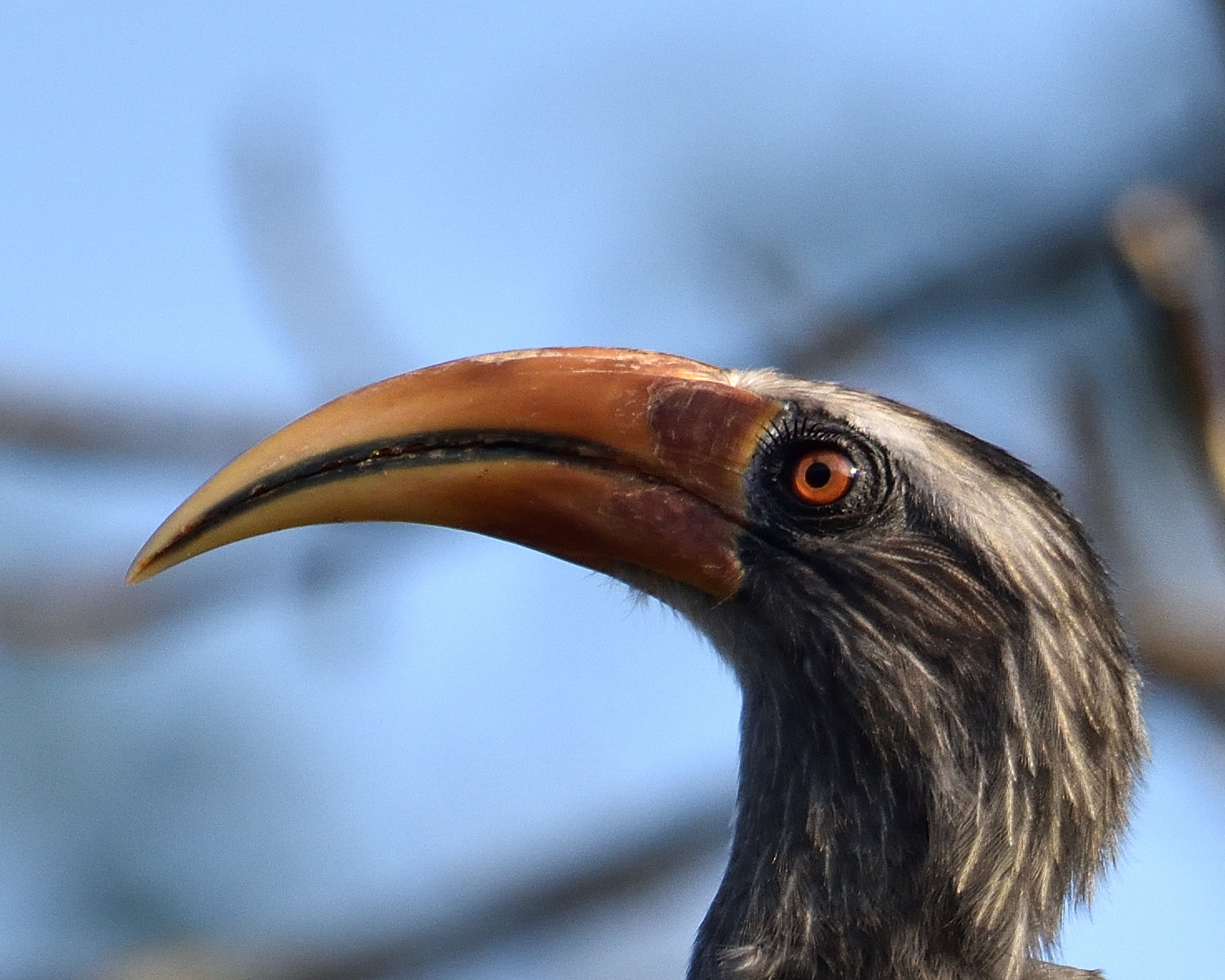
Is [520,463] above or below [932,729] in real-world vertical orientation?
above

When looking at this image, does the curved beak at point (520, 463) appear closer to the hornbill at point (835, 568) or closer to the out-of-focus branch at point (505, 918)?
the hornbill at point (835, 568)

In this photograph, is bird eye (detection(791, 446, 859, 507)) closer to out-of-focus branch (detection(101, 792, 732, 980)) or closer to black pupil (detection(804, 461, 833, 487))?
black pupil (detection(804, 461, 833, 487))

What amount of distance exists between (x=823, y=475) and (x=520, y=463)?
65cm

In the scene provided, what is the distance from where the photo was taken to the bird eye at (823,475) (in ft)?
11.5

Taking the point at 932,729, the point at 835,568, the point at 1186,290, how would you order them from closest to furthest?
the point at 932,729 → the point at 835,568 → the point at 1186,290

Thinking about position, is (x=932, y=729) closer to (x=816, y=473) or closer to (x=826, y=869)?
(x=826, y=869)

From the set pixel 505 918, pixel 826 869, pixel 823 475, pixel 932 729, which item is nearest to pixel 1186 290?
pixel 823 475

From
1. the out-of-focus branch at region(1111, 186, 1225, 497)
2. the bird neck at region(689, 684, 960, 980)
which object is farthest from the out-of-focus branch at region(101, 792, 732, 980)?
the bird neck at region(689, 684, 960, 980)

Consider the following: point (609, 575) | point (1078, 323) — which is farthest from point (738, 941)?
point (1078, 323)

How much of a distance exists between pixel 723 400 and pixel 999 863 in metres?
1.13

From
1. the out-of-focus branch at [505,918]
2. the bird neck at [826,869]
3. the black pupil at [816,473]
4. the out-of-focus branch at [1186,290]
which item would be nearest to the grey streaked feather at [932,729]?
the bird neck at [826,869]

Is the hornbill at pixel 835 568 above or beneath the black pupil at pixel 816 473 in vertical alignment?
beneath

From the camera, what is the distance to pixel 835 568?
3.56 m

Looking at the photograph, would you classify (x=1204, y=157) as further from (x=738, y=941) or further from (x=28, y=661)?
(x=28, y=661)
